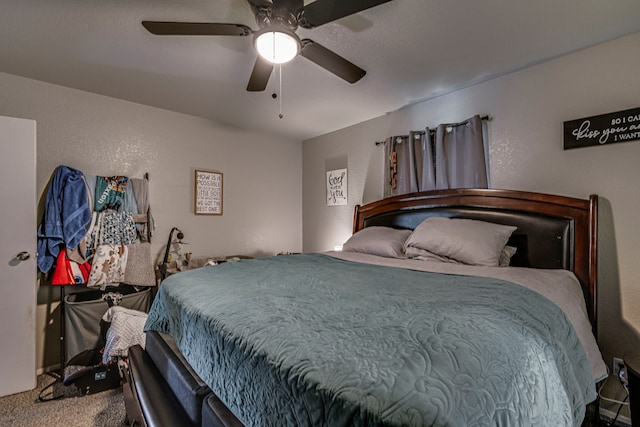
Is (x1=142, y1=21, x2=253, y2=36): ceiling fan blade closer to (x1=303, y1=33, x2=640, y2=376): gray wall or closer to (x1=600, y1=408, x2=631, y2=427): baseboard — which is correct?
(x1=303, y1=33, x2=640, y2=376): gray wall

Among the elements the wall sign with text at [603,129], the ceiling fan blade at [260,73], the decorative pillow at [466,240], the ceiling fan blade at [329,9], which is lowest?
the decorative pillow at [466,240]

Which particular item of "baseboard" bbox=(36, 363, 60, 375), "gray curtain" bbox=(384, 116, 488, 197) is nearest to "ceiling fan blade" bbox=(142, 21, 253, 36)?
"gray curtain" bbox=(384, 116, 488, 197)

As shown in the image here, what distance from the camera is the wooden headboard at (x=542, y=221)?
1822 millimetres

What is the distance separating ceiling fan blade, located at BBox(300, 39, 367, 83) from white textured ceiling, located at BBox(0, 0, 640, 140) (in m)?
0.23

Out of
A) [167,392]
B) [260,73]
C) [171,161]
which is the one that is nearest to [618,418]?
[167,392]

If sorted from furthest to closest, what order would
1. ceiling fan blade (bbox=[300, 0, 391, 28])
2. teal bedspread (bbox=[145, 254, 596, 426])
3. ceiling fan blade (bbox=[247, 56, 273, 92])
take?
ceiling fan blade (bbox=[247, 56, 273, 92]), ceiling fan blade (bbox=[300, 0, 391, 28]), teal bedspread (bbox=[145, 254, 596, 426])

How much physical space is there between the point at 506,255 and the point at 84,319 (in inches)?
128

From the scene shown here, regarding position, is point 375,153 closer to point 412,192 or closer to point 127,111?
point 412,192

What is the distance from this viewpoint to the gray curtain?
2.42 metres

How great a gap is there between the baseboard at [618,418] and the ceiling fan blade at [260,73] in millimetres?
2982

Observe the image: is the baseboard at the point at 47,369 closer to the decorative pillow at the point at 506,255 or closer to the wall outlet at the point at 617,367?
the decorative pillow at the point at 506,255


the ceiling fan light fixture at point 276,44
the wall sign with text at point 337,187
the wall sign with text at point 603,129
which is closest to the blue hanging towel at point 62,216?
the ceiling fan light fixture at point 276,44

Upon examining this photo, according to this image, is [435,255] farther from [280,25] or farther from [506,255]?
[280,25]

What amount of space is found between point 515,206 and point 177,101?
3089 mm
